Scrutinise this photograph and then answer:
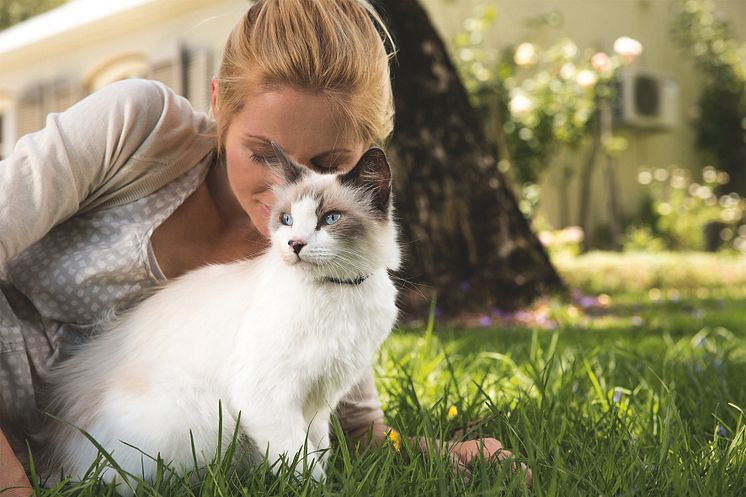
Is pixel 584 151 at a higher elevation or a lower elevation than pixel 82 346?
lower

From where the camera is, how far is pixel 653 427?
1.96 metres

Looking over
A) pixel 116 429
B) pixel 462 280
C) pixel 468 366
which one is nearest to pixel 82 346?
pixel 116 429

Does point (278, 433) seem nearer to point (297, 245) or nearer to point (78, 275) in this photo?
point (297, 245)

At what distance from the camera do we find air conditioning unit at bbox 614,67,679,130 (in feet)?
35.1

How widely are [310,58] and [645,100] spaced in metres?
10.4

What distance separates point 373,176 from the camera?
1.57 meters

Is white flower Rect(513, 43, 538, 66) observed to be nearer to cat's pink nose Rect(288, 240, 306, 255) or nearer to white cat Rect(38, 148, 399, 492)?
white cat Rect(38, 148, 399, 492)

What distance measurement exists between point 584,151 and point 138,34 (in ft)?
20.5

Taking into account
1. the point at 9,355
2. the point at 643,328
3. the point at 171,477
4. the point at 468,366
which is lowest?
the point at 643,328

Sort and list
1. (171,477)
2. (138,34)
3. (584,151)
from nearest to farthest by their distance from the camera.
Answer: (171,477) → (138,34) → (584,151)

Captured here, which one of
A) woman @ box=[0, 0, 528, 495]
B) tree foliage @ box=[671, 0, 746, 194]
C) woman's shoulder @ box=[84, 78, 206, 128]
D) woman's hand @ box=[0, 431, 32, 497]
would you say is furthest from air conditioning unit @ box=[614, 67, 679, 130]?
woman's hand @ box=[0, 431, 32, 497]

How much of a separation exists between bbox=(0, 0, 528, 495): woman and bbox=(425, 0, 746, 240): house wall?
725cm

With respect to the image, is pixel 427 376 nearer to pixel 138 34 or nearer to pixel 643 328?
pixel 643 328

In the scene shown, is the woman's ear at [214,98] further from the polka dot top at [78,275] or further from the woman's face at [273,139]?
the polka dot top at [78,275]
